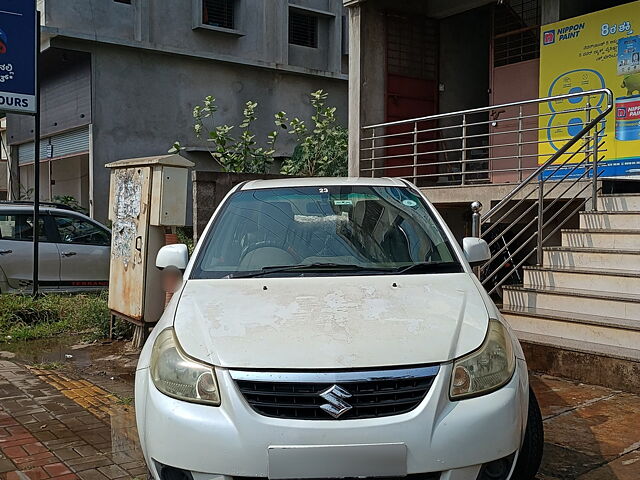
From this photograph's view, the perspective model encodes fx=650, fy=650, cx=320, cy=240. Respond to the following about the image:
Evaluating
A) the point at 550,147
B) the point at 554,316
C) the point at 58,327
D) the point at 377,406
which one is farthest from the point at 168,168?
the point at 550,147

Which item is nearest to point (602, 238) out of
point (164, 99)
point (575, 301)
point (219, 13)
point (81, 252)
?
point (575, 301)

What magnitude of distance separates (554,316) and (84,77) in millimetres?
14276

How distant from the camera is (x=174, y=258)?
3.88m

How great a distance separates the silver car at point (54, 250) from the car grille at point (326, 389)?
7.82 meters

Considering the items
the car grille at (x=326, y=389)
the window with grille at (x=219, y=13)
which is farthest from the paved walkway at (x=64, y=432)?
the window with grille at (x=219, y=13)

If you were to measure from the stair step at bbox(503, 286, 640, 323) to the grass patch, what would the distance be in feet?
14.5

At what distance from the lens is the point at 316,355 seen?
268 centimetres

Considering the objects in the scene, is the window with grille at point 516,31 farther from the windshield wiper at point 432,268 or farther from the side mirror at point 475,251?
the windshield wiper at point 432,268

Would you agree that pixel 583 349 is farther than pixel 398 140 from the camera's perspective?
No

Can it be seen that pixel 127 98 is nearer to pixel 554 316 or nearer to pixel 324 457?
pixel 554 316

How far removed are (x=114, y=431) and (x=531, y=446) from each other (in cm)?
281

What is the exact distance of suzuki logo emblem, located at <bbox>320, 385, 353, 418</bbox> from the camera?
8.46 feet

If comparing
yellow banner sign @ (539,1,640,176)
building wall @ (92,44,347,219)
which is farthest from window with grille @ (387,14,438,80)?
building wall @ (92,44,347,219)

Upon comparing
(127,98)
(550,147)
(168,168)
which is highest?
(127,98)
